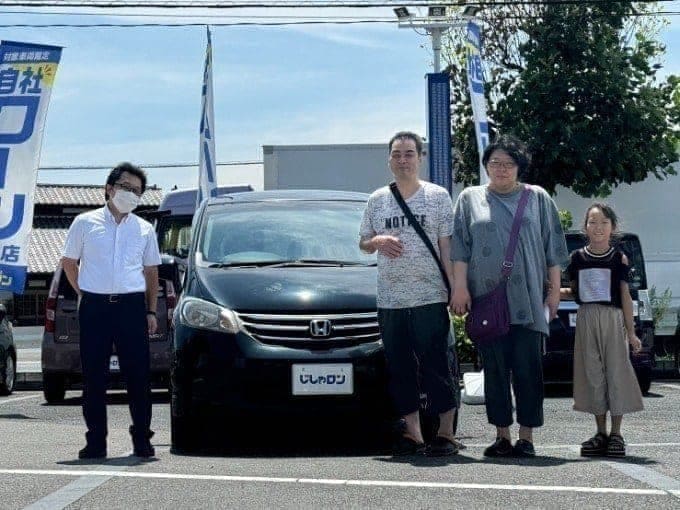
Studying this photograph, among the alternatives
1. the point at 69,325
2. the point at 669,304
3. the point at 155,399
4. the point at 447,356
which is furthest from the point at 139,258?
the point at 669,304

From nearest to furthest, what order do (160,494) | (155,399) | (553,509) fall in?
(553,509), (160,494), (155,399)

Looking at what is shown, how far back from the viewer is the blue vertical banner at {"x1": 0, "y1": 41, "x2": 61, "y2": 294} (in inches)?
615

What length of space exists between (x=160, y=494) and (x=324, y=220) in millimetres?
3426

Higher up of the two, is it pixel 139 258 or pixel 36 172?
pixel 36 172

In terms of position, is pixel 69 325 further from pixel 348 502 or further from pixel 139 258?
pixel 348 502

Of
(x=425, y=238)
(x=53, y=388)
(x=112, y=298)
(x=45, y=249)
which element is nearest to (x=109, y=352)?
(x=112, y=298)

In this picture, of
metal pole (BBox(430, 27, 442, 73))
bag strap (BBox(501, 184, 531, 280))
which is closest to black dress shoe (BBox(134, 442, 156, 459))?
bag strap (BBox(501, 184, 531, 280))

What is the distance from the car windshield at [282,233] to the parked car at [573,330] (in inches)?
213

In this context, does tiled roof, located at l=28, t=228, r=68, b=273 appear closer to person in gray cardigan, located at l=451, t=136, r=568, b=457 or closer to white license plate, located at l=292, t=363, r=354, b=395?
white license plate, located at l=292, t=363, r=354, b=395

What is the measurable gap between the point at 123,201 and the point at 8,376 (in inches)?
360

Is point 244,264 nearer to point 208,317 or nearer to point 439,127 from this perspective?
point 208,317

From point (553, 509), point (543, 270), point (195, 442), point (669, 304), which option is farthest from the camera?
point (669, 304)

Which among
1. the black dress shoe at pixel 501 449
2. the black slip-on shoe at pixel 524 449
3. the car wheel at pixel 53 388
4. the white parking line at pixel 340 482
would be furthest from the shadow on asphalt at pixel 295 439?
the car wheel at pixel 53 388

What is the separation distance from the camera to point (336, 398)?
7879mm
